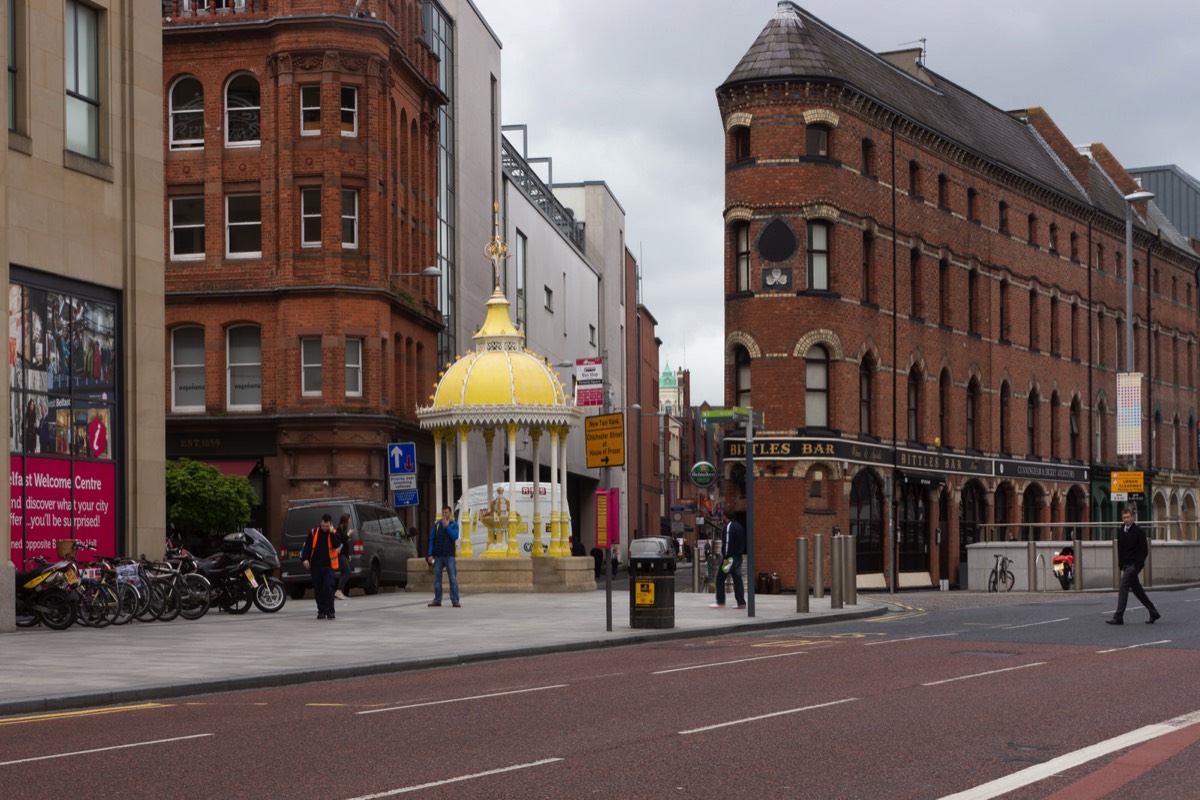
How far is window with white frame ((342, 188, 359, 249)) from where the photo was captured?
46094 mm

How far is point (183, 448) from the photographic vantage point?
46.3 meters

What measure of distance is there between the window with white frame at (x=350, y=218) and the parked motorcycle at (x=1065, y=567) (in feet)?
67.4

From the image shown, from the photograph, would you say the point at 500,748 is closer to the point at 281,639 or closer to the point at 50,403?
the point at 281,639

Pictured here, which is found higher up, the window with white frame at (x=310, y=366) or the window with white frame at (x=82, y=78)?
the window with white frame at (x=82, y=78)

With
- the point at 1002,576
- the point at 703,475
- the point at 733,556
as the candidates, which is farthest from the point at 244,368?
the point at 1002,576

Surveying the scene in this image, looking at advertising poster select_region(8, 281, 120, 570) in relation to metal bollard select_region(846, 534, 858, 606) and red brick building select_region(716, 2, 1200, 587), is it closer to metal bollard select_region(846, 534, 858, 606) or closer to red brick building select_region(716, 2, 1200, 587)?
metal bollard select_region(846, 534, 858, 606)

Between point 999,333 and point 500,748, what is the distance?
52.4 m

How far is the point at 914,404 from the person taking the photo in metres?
55.1

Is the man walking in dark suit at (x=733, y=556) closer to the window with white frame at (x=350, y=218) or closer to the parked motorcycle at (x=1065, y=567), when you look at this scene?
the parked motorcycle at (x=1065, y=567)

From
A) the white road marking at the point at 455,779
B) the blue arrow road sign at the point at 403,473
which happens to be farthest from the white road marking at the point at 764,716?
the blue arrow road sign at the point at 403,473

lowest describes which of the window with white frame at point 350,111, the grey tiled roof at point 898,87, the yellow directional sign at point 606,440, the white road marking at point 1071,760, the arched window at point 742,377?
the white road marking at point 1071,760

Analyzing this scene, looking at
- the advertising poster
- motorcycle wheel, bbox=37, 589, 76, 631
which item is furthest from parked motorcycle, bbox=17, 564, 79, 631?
the advertising poster

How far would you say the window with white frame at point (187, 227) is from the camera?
4647cm

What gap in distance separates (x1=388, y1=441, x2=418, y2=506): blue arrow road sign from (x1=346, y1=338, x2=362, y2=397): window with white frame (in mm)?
13281
